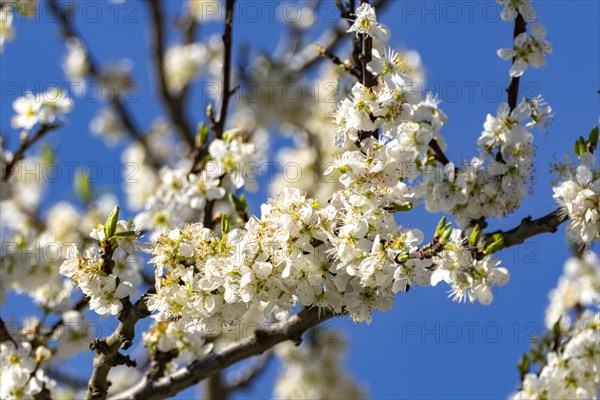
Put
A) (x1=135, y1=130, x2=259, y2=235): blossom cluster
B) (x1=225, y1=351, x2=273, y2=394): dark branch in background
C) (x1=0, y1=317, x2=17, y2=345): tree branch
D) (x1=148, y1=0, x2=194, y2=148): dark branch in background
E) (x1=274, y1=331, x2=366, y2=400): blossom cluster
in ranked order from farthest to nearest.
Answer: (x1=148, y1=0, x2=194, y2=148): dark branch in background, (x1=274, y1=331, x2=366, y2=400): blossom cluster, (x1=225, y1=351, x2=273, y2=394): dark branch in background, (x1=135, y1=130, x2=259, y2=235): blossom cluster, (x1=0, y1=317, x2=17, y2=345): tree branch

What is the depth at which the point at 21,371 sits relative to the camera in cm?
382

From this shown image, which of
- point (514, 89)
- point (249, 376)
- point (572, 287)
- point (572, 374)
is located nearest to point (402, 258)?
point (514, 89)

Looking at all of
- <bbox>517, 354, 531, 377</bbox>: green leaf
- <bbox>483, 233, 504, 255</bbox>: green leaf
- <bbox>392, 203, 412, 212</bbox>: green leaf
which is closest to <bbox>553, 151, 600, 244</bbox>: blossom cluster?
<bbox>483, 233, 504, 255</bbox>: green leaf

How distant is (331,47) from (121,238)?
5.69m

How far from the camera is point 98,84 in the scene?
991 centimetres

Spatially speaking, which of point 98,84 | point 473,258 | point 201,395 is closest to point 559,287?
point 201,395

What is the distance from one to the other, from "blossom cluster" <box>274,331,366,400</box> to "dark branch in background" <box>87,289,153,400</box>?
500 cm

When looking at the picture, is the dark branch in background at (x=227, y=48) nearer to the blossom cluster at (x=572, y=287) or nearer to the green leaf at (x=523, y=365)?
the green leaf at (x=523, y=365)

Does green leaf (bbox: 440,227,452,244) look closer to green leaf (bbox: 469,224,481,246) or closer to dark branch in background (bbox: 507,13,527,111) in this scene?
green leaf (bbox: 469,224,481,246)

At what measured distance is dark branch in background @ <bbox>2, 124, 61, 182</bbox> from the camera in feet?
15.4

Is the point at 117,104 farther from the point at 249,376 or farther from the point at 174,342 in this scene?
the point at 174,342

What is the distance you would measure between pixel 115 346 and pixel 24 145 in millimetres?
1974

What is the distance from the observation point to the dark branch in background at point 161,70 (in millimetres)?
9250

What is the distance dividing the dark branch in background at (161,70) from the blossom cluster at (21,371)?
5460mm
